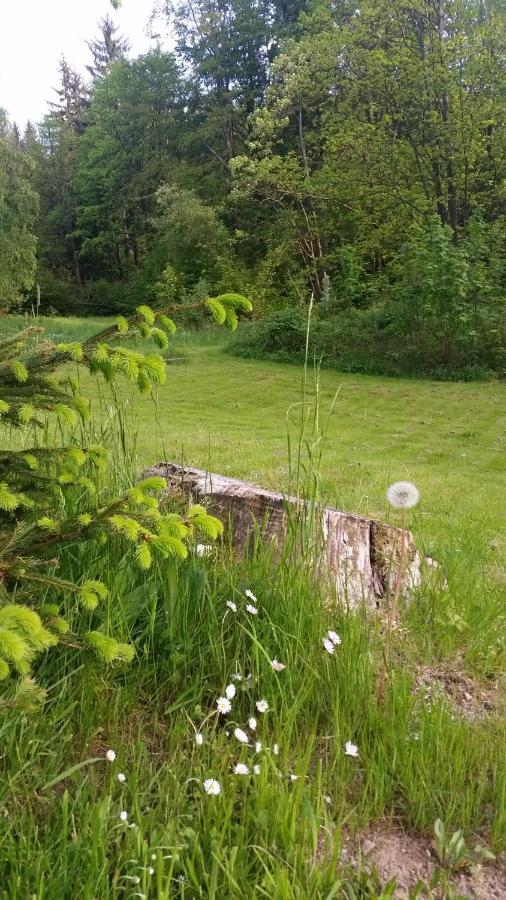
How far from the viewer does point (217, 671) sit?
175cm

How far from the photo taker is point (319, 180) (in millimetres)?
18844

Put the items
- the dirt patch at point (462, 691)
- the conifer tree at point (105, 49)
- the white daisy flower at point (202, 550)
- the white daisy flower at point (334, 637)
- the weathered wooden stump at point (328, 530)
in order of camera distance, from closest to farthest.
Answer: the white daisy flower at point (334, 637)
the dirt patch at point (462, 691)
the white daisy flower at point (202, 550)
the weathered wooden stump at point (328, 530)
the conifer tree at point (105, 49)

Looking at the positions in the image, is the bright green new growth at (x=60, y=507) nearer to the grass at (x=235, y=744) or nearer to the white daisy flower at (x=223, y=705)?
the grass at (x=235, y=744)

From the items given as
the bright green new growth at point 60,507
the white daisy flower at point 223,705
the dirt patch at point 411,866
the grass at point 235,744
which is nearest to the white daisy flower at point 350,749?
the grass at point 235,744

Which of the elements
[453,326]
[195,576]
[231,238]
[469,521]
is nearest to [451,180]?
[453,326]

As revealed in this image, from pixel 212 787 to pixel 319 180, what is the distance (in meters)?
19.4

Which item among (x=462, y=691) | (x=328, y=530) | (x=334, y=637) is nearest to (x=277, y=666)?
(x=334, y=637)

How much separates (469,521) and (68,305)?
32.1 m

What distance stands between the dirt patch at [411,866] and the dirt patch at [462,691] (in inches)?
17.1

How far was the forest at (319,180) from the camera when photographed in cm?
1351

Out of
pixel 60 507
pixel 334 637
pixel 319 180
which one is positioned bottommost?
pixel 334 637

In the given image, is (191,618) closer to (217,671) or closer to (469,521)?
(217,671)

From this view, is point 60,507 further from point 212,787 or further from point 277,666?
point 212,787

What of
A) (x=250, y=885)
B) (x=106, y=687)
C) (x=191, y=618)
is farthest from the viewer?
(x=191, y=618)
